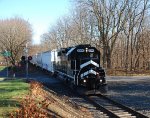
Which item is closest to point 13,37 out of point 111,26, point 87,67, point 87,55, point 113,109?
point 111,26

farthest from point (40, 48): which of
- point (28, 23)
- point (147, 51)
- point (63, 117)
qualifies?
point (63, 117)

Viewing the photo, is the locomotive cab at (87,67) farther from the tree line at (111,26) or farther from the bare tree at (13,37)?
the bare tree at (13,37)

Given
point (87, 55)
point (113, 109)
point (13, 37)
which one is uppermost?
point (13, 37)

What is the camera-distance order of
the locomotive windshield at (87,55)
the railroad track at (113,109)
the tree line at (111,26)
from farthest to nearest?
the tree line at (111,26) < the locomotive windshield at (87,55) < the railroad track at (113,109)

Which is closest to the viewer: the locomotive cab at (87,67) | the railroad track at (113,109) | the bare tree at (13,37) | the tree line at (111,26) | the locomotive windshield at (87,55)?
the railroad track at (113,109)

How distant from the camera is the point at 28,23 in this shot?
343 ft

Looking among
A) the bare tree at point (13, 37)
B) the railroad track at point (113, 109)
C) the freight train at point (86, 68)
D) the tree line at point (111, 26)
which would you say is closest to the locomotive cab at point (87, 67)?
the freight train at point (86, 68)

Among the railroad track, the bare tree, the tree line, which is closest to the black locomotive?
the railroad track

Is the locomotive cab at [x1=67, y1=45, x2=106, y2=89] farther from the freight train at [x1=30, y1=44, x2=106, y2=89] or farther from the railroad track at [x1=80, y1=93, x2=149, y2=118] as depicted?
the railroad track at [x1=80, y1=93, x2=149, y2=118]

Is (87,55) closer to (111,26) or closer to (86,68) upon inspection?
(86,68)

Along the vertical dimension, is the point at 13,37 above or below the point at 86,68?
above

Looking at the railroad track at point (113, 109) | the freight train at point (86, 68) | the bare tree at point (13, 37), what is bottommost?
the railroad track at point (113, 109)

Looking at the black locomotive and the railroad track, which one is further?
the black locomotive

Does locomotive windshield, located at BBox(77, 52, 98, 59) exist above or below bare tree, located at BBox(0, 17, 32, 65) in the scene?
below
